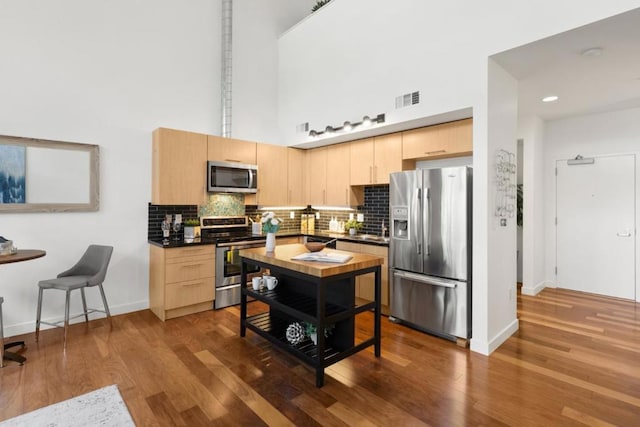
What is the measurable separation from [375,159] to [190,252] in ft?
8.98

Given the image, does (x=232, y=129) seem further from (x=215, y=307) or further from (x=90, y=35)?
(x=215, y=307)

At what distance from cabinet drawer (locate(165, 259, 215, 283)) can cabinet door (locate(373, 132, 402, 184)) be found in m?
2.52

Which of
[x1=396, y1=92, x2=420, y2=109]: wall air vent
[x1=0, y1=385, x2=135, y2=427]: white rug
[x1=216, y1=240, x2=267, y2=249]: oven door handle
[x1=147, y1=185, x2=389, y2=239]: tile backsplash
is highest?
[x1=396, y1=92, x2=420, y2=109]: wall air vent

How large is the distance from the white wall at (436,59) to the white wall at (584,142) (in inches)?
106

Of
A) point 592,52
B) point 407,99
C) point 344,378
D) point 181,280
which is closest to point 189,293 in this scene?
point 181,280

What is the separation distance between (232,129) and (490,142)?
149 inches

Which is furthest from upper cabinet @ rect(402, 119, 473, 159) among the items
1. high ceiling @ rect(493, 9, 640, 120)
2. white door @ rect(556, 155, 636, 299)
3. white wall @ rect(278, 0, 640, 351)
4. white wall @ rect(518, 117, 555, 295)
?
white door @ rect(556, 155, 636, 299)

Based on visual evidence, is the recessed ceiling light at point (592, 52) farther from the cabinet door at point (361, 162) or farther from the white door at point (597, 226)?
the white door at point (597, 226)

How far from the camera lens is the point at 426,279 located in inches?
142

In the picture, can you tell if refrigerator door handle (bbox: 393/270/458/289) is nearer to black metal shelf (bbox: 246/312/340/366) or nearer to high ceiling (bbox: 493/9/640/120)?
black metal shelf (bbox: 246/312/340/366)

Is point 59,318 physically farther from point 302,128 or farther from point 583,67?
point 583,67

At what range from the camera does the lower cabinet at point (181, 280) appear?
13.2 feet

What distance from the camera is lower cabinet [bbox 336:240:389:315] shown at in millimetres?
4129

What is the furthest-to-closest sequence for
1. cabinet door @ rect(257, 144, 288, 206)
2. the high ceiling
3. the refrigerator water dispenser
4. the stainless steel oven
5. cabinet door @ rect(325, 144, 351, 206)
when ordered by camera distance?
cabinet door @ rect(257, 144, 288, 206) < cabinet door @ rect(325, 144, 351, 206) < the stainless steel oven < the refrigerator water dispenser < the high ceiling
